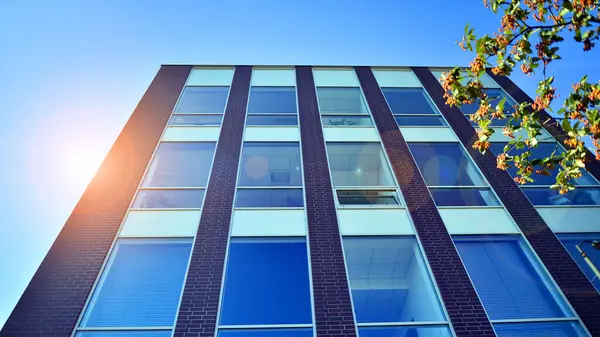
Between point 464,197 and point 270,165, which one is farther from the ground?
point 270,165

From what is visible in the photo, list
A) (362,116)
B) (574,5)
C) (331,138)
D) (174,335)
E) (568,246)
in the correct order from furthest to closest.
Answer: (362,116) → (331,138) → (568,246) → (174,335) → (574,5)

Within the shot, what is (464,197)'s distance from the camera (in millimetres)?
9805

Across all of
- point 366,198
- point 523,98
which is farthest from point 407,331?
point 523,98

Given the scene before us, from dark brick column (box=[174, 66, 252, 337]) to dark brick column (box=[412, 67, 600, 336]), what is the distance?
22.6 feet

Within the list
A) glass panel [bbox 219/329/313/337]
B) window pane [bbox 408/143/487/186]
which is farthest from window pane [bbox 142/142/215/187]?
window pane [bbox 408/143/487/186]

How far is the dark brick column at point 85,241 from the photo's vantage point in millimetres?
6746

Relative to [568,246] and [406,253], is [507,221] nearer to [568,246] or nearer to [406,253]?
[568,246]

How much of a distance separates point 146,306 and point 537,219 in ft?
29.4

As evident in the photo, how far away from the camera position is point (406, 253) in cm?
866

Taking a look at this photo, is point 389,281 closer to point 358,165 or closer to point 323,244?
point 323,244

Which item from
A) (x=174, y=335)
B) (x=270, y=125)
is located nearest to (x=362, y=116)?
(x=270, y=125)

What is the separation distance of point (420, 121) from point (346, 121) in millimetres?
2472

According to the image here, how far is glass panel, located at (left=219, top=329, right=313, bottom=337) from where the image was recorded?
6.77 meters

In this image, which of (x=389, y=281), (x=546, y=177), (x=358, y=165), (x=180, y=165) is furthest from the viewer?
(x=358, y=165)
